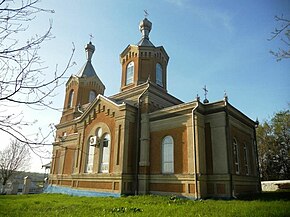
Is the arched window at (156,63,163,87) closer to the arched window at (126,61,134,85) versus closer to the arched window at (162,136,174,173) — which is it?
the arched window at (126,61,134,85)

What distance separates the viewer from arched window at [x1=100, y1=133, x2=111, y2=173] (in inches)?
582

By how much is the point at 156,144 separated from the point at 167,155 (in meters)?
1.04

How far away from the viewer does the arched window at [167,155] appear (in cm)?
1288

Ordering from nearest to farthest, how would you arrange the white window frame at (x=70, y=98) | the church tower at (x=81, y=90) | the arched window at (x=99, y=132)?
the arched window at (x=99, y=132) < the church tower at (x=81, y=90) < the white window frame at (x=70, y=98)

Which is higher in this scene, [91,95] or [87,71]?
[87,71]

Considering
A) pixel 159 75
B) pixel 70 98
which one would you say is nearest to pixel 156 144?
pixel 159 75

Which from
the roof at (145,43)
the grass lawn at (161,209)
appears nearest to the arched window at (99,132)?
the grass lawn at (161,209)

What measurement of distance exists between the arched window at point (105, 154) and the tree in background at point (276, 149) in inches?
835

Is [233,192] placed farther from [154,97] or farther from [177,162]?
[154,97]

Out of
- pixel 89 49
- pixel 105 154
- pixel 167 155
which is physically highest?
pixel 89 49

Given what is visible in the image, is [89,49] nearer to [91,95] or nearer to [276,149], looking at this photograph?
[91,95]

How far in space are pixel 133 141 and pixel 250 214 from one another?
8.87 meters

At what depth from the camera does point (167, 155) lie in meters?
13.2

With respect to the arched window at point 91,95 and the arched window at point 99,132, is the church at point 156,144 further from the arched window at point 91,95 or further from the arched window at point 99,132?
the arched window at point 91,95
